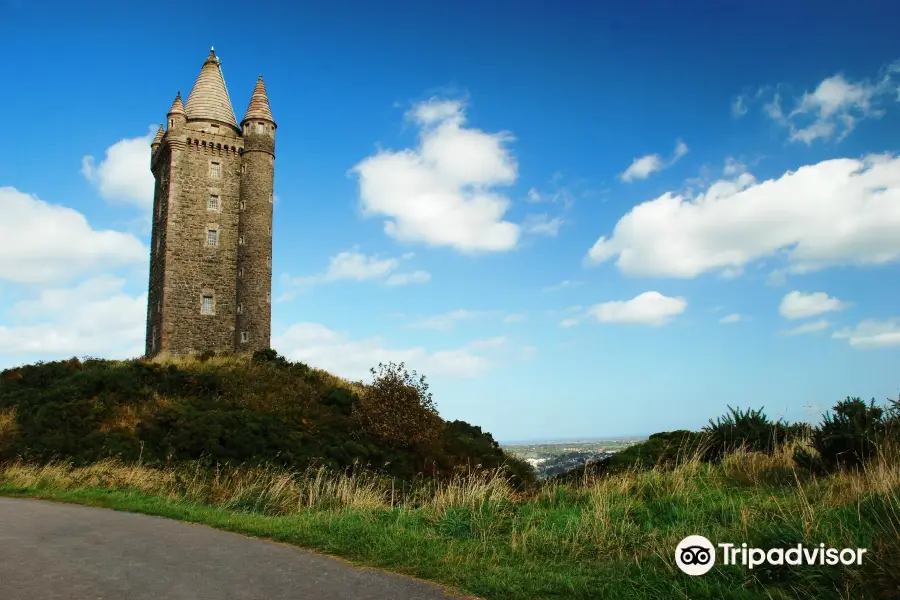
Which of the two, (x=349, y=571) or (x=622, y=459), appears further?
(x=622, y=459)

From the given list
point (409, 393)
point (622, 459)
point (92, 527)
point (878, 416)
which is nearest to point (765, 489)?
Result: point (878, 416)

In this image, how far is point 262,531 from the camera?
959cm

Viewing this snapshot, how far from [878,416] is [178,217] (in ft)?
127

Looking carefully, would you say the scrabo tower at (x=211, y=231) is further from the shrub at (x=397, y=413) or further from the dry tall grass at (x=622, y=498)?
the dry tall grass at (x=622, y=498)

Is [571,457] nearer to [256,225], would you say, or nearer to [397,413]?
[397,413]

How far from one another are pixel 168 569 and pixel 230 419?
53.0 feet

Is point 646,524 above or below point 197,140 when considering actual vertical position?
below

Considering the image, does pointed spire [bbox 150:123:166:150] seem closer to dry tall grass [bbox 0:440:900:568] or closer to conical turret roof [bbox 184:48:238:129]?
conical turret roof [bbox 184:48:238:129]

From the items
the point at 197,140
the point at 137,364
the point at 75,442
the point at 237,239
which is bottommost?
the point at 75,442

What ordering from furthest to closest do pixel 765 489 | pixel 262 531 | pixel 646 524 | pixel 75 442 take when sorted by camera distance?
1. pixel 75 442
2. pixel 765 489
3. pixel 262 531
4. pixel 646 524

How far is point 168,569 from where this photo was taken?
Answer: 7.32m

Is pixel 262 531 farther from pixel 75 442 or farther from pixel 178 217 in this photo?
pixel 178 217

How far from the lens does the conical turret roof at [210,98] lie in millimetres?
42406

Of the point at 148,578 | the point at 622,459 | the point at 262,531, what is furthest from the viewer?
the point at 622,459
